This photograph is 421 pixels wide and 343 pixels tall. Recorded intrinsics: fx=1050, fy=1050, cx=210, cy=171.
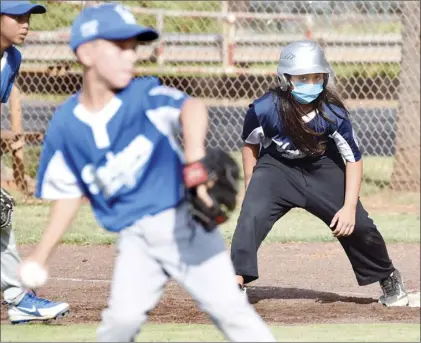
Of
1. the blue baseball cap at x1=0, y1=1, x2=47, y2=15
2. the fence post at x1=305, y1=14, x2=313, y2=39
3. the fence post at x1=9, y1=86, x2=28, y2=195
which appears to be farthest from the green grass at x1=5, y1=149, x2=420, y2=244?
the fence post at x1=305, y1=14, x2=313, y2=39

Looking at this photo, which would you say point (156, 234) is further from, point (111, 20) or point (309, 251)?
point (309, 251)

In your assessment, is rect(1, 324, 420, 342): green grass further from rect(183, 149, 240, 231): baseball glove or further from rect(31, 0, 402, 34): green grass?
rect(31, 0, 402, 34): green grass

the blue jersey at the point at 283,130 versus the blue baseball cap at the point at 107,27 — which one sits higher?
the blue baseball cap at the point at 107,27

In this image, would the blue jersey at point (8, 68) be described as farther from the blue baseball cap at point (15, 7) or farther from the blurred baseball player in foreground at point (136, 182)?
the blurred baseball player in foreground at point (136, 182)

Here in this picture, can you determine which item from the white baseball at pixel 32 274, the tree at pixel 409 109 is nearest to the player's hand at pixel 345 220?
the white baseball at pixel 32 274

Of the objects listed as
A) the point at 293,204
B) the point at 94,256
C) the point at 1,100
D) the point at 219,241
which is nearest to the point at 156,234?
the point at 219,241

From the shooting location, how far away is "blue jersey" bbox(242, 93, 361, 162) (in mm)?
6043

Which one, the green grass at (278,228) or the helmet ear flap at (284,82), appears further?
the green grass at (278,228)

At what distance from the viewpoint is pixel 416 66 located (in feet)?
37.2

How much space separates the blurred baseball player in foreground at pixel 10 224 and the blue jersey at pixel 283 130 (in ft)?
4.56

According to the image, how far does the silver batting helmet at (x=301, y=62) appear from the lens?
6004 millimetres

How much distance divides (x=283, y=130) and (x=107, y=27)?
223cm

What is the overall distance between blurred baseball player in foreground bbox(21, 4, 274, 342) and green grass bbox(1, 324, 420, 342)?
1.16 metres

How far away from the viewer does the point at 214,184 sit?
3836 mm
